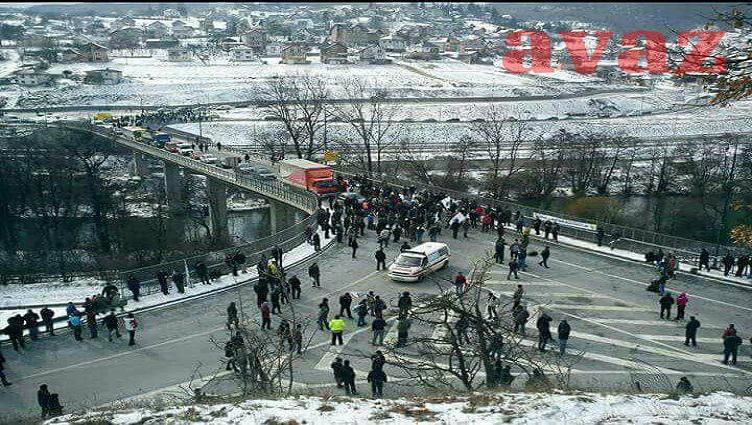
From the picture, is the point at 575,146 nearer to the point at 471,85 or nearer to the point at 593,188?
the point at 593,188

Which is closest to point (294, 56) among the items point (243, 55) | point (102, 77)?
point (243, 55)

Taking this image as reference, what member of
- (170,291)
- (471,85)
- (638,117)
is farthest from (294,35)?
(170,291)

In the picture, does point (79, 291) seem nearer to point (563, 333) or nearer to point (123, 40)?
point (563, 333)

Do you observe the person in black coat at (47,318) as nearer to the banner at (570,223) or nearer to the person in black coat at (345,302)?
the person in black coat at (345,302)

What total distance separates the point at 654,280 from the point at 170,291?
1646 centimetres

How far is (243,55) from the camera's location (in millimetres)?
132375

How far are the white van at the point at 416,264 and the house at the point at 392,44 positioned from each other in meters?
133

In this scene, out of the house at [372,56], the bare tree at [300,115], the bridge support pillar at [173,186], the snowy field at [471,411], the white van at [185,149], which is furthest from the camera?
the house at [372,56]

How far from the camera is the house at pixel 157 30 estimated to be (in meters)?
180

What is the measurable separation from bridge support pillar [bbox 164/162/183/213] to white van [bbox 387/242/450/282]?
3780 centimetres

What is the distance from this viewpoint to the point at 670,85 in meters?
106

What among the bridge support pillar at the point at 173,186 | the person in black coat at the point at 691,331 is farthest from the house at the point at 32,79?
the person in black coat at the point at 691,331

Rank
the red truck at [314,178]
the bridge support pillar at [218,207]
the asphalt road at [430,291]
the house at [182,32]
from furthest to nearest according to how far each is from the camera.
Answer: the house at [182,32]
the bridge support pillar at [218,207]
the red truck at [314,178]
the asphalt road at [430,291]

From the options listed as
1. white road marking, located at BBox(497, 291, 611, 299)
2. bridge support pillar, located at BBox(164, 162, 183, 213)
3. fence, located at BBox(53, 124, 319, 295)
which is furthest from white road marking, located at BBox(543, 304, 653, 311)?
bridge support pillar, located at BBox(164, 162, 183, 213)
